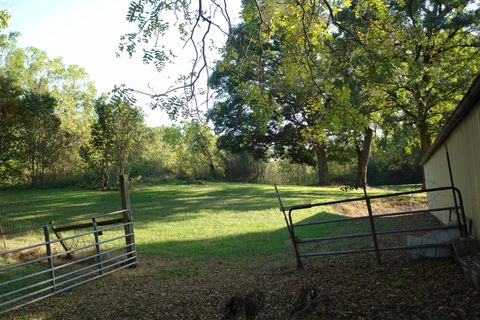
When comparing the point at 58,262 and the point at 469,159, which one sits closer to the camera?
the point at 469,159

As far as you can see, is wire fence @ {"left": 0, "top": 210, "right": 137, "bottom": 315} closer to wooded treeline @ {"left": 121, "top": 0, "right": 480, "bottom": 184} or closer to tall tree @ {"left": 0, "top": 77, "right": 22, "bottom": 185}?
wooded treeline @ {"left": 121, "top": 0, "right": 480, "bottom": 184}

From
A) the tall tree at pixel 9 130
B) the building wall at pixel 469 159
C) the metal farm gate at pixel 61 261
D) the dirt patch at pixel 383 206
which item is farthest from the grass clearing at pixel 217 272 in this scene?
the tall tree at pixel 9 130

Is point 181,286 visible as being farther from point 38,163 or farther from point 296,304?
point 38,163

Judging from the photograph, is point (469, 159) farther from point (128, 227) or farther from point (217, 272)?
point (128, 227)

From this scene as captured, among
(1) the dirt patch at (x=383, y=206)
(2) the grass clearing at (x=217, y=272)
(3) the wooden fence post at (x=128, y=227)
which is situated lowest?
(1) the dirt patch at (x=383, y=206)

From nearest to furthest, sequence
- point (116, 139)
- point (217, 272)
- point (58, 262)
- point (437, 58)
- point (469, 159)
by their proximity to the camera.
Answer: point (469, 159), point (217, 272), point (58, 262), point (437, 58), point (116, 139)

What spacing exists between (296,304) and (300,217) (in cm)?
1317

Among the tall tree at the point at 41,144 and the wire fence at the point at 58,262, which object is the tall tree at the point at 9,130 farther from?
the wire fence at the point at 58,262

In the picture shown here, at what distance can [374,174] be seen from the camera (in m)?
51.4

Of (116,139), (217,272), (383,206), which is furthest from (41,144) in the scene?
(217,272)

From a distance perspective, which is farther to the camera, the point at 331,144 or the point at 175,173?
the point at 175,173

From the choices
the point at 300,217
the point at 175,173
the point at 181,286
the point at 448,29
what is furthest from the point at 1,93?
the point at 175,173

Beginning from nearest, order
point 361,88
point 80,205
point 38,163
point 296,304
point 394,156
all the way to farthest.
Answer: point 296,304, point 361,88, point 80,205, point 38,163, point 394,156

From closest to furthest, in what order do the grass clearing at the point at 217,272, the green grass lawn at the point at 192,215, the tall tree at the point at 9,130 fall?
the grass clearing at the point at 217,272, the green grass lawn at the point at 192,215, the tall tree at the point at 9,130
